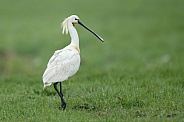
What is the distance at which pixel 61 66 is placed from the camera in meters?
9.69

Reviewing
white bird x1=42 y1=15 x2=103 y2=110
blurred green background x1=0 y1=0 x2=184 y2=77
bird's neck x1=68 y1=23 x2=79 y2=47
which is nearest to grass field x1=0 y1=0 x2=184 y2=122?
blurred green background x1=0 y1=0 x2=184 y2=77

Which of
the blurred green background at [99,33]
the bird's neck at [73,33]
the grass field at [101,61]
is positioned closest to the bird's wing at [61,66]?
the bird's neck at [73,33]

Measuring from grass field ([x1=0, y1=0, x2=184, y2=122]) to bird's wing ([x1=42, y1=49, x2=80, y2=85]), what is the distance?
65 centimetres

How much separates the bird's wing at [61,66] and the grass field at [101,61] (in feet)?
2.14

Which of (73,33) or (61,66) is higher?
(73,33)

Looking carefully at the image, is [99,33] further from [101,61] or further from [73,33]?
[73,33]

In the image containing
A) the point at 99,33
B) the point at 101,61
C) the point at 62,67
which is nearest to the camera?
the point at 62,67

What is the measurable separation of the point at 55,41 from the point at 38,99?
1468 centimetres

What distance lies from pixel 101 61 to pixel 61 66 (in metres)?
12.3

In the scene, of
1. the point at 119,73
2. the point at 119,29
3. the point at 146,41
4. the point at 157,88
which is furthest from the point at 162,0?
the point at 157,88

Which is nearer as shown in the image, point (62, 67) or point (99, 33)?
point (62, 67)

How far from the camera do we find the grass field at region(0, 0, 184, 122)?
9.49m

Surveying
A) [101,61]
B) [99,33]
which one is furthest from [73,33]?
[99,33]

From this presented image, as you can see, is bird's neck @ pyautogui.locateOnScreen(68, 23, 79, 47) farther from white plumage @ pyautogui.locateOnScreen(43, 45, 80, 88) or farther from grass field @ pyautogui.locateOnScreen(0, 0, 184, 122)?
grass field @ pyautogui.locateOnScreen(0, 0, 184, 122)
